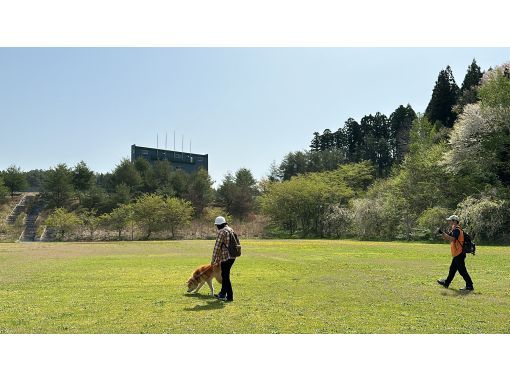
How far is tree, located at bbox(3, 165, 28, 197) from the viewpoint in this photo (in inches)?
2949

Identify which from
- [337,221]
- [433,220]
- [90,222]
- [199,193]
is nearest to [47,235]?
[90,222]

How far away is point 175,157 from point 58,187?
28.8 m

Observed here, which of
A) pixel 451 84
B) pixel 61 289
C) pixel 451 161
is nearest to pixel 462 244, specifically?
pixel 61 289

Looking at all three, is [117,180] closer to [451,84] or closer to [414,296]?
[451,84]

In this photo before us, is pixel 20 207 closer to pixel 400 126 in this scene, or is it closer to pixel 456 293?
pixel 400 126

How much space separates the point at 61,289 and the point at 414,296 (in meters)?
10.1

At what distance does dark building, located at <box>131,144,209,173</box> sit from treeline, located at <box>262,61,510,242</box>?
32589 mm

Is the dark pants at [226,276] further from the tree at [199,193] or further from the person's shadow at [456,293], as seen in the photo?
the tree at [199,193]

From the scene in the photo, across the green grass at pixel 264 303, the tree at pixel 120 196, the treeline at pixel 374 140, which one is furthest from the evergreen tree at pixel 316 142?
the green grass at pixel 264 303

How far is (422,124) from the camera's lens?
2101 inches

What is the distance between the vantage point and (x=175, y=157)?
305 feet

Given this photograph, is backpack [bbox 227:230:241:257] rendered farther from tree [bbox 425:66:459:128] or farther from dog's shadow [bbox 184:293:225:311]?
tree [bbox 425:66:459:128]

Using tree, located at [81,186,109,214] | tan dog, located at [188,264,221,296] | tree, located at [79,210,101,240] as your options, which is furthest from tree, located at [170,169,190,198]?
tan dog, located at [188,264,221,296]

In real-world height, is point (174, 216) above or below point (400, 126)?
below
